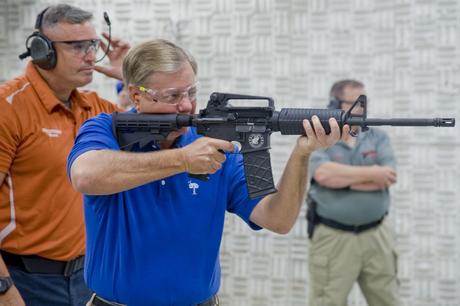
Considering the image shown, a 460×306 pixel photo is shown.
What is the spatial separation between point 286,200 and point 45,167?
41.5 inches

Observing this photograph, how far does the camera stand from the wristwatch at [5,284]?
2633 millimetres

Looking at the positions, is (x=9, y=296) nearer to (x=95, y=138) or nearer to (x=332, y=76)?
(x=95, y=138)

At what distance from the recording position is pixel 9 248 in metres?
2.84

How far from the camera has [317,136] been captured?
7.00 ft

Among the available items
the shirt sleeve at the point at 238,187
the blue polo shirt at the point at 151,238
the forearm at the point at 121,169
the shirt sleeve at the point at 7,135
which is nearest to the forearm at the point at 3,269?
the shirt sleeve at the point at 7,135

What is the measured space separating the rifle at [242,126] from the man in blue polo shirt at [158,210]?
0.05 m

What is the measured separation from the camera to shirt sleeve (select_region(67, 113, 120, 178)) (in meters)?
2.24

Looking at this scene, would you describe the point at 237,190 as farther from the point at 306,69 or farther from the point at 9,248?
the point at 306,69

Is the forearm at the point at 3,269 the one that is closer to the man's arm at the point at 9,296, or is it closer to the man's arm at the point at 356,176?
the man's arm at the point at 9,296

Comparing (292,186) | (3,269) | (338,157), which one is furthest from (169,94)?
(338,157)

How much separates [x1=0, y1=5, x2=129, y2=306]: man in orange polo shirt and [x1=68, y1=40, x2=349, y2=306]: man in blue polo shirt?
20.8 inches

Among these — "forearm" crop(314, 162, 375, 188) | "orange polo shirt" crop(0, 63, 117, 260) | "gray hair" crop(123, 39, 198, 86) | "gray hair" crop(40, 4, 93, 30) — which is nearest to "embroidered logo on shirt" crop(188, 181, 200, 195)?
"gray hair" crop(123, 39, 198, 86)

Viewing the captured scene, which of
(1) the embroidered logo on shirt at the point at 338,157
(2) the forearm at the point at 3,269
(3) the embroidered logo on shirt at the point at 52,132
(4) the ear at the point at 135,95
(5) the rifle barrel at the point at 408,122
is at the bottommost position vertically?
(2) the forearm at the point at 3,269

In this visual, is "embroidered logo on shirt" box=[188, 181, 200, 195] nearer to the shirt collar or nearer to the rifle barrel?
the rifle barrel
